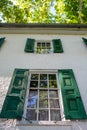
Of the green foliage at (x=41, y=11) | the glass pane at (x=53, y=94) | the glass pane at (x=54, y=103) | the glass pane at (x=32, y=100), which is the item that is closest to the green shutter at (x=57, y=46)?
the glass pane at (x=53, y=94)

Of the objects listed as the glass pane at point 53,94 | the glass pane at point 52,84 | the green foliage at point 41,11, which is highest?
the green foliage at point 41,11

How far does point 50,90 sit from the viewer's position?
20.9 ft

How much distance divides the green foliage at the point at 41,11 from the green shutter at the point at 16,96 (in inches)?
465

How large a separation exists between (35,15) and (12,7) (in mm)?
2187

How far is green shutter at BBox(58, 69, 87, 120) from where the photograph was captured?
5150 mm

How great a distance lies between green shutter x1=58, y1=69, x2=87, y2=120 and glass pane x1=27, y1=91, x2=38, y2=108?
2.83 feet

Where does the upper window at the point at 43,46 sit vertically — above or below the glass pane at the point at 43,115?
above

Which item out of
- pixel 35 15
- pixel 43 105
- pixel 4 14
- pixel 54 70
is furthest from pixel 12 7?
pixel 43 105

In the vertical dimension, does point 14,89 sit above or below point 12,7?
below

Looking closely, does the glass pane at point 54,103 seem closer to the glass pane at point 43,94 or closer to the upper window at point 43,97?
the upper window at point 43,97

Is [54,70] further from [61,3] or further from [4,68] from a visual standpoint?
[61,3]

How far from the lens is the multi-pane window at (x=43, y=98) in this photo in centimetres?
545

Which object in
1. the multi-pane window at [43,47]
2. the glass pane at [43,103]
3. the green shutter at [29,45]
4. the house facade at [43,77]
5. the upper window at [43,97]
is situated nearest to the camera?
the house facade at [43,77]

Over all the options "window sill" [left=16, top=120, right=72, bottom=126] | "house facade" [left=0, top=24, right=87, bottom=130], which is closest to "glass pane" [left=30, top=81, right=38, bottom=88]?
"house facade" [left=0, top=24, right=87, bottom=130]
